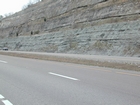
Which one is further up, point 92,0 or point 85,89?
point 92,0

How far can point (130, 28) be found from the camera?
28.4 metres

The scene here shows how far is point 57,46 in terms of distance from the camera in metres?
41.4

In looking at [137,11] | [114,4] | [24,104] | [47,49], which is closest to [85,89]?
[24,104]

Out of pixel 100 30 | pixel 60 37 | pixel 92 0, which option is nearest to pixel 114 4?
pixel 100 30

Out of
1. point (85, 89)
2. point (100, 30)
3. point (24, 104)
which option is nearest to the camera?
point (24, 104)

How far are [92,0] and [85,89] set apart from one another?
124ft

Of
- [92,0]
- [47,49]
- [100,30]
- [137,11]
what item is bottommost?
[47,49]

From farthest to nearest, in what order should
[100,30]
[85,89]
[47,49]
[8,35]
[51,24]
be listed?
[8,35], [51,24], [47,49], [100,30], [85,89]

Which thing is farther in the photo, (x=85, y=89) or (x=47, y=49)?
(x=47, y=49)

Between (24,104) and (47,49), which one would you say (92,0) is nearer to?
(47,49)

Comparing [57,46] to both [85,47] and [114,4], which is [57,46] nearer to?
[85,47]

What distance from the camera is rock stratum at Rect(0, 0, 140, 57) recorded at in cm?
2879

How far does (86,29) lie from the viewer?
36.7 metres

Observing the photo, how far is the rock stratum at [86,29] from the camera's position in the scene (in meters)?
28.8
